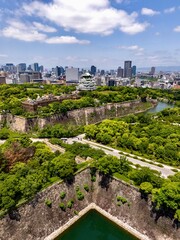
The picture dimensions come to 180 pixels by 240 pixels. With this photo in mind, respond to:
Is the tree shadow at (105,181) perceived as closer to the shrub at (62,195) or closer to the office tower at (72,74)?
the shrub at (62,195)

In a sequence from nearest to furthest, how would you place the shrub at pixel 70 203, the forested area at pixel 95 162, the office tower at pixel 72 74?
1. the forested area at pixel 95 162
2. the shrub at pixel 70 203
3. the office tower at pixel 72 74

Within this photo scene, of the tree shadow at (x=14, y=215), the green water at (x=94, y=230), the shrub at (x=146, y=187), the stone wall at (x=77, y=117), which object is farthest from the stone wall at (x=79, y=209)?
the stone wall at (x=77, y=117)

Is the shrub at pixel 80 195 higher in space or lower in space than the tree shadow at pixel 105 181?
lower

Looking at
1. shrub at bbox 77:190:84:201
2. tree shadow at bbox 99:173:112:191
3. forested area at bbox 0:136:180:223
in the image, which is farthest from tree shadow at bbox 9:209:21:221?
tree shadow at bbox 99:173:112:191

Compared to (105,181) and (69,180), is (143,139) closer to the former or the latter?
(105,181)

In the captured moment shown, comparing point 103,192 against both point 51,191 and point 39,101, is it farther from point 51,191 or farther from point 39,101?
point 39,101

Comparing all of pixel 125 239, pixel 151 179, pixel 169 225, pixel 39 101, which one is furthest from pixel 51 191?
pixel 39 101

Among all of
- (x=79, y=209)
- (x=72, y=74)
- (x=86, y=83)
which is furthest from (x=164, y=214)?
(x=72, y=74)
